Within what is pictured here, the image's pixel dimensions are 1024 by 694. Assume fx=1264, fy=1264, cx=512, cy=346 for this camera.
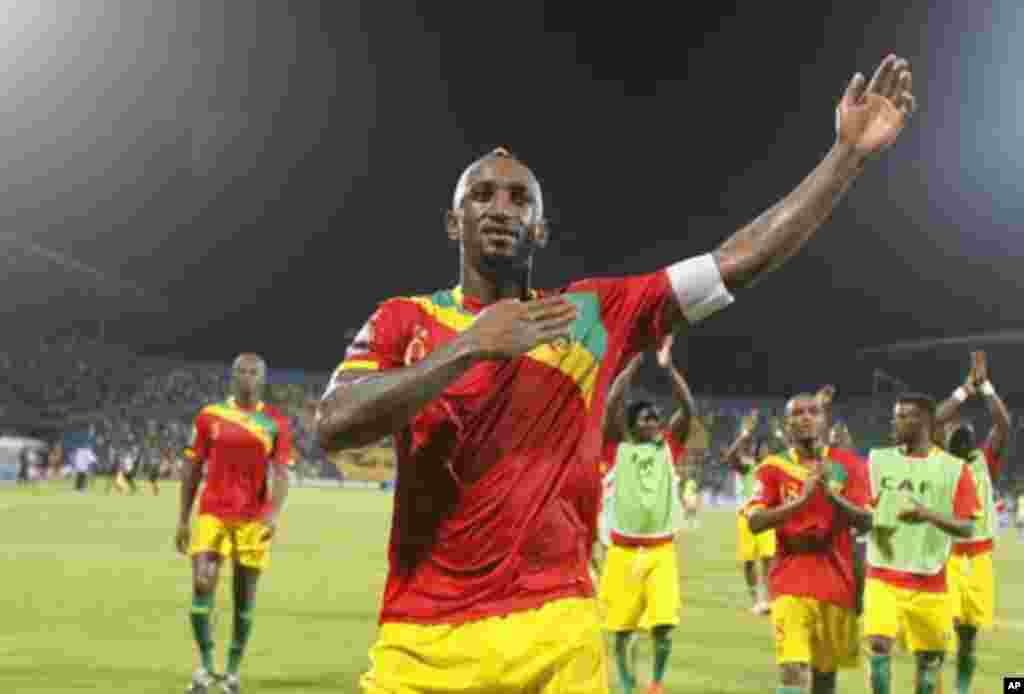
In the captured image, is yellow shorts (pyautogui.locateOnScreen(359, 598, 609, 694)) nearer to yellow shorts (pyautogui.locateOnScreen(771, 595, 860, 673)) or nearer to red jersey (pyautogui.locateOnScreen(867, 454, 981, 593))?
yellow shorts (pyautogui.locateOnScreen(771, 595, 860, 673))

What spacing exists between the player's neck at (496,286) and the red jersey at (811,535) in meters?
4.88

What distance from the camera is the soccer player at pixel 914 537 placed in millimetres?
8445

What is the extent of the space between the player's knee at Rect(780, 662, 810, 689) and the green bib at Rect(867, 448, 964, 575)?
4.50ft

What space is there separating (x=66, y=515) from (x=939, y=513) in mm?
25776

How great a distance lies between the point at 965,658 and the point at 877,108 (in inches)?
306

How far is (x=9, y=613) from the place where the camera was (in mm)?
13180

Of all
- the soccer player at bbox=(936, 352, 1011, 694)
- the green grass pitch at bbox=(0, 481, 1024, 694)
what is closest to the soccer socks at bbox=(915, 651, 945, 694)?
the soccer player at bbox=(936, 352, 1011, 694)

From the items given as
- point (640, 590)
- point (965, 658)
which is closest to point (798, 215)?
point (640, 590)

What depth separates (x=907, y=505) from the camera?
8508 millimetres

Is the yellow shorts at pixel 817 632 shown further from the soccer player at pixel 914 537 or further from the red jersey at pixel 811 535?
the soccer player at pixel 914 537

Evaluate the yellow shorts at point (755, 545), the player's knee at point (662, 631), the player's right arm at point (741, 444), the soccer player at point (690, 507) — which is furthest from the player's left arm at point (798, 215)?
the soccer player at point (690, 507)

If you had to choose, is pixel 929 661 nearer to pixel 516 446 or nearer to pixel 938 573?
pixel 938 573

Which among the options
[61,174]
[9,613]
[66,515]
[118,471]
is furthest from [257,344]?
[9,613]

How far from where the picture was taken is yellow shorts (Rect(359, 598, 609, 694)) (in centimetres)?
296
